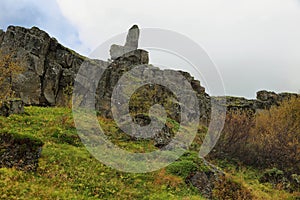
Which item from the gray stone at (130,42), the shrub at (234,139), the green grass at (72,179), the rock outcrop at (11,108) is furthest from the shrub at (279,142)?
the gray stone at (130,42)

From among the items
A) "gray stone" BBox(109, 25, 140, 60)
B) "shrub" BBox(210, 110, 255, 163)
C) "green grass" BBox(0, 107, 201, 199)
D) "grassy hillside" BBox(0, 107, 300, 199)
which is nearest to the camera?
"green grass" BBox(0, 107, 201, 199)

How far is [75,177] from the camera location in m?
19.1

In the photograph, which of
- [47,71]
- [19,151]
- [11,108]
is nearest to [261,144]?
[11,108]

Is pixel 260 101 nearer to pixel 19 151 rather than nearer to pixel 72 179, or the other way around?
pixel 72 179

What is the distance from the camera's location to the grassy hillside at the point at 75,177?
1653 centimetres

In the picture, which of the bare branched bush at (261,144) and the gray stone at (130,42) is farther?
the gray stone at (130,42)

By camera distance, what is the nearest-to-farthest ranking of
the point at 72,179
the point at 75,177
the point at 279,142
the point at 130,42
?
the point at 72,179
the point at 75,177
the point at 279,142
the point at 130,42

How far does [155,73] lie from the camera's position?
5819 cm

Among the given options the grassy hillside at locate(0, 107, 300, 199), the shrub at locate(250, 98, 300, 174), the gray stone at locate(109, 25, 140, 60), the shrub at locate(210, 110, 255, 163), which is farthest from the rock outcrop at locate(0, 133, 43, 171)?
the gray stone at locate(109, 25, 140, 60)

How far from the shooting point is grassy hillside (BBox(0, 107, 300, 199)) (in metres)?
16.5

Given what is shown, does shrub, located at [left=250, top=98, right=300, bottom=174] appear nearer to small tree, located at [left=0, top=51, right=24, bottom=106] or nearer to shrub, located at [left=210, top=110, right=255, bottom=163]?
shrub, located at [left=210, top=110, right=255, bottom=163]

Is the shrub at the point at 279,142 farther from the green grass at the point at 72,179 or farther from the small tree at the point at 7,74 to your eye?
the small tree at the point at 7,74

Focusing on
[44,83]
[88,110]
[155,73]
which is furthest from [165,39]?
[155,73]

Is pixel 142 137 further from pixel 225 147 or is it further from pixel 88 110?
pixel 225 147
